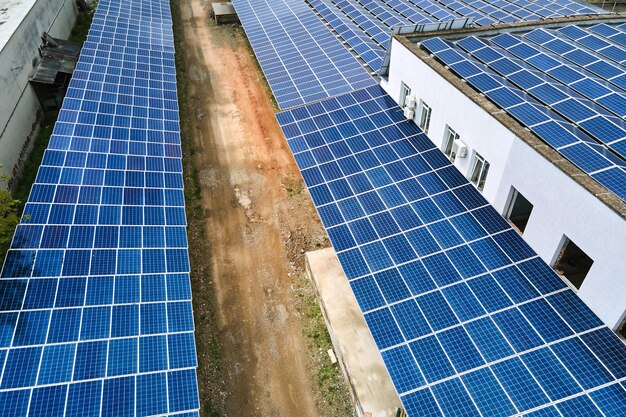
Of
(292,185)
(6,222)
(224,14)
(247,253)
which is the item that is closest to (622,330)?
(247,253)

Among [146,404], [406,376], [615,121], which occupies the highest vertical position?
[615,121]

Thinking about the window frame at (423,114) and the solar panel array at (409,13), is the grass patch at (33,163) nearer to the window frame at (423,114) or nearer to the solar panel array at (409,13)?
the solar panel array at (409,13)

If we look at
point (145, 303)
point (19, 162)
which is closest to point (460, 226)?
point (145, 303)

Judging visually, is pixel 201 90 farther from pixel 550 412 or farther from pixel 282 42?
pixel 550 412

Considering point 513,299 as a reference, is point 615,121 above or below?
above

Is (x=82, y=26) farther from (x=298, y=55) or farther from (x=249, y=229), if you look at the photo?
(x=249, y=229)

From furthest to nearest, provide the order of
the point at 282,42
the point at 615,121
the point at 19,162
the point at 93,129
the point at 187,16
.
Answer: the point at 187,16 < the point at 282,42 < the point at 19,162 < the point at 93,129 < the point at 615,121
